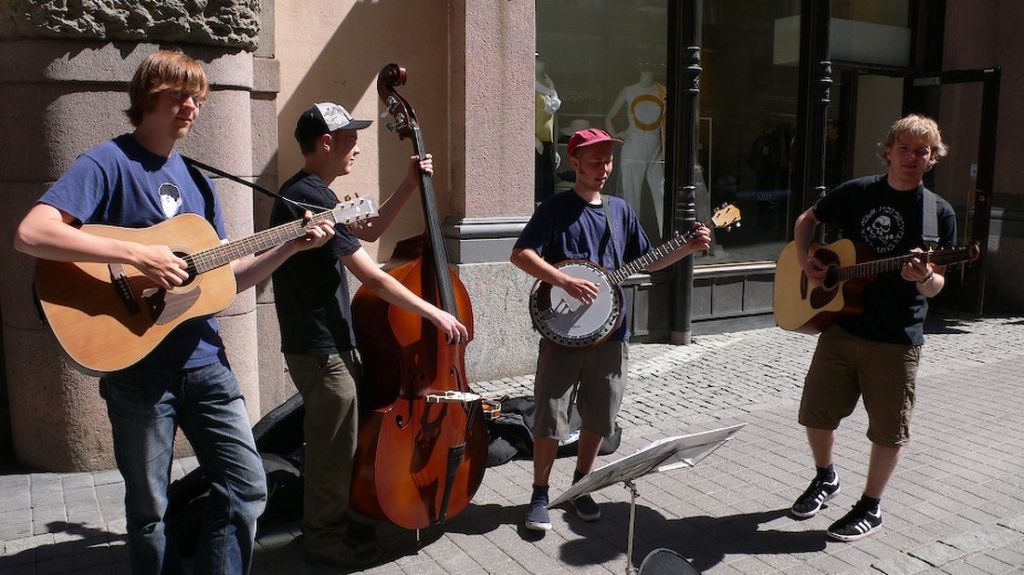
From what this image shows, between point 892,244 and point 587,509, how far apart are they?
6.18ft

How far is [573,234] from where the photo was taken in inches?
167

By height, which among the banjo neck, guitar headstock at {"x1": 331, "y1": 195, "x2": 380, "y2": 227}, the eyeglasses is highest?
the eyeglasses

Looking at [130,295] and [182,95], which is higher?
[182,95]

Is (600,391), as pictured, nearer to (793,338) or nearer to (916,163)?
(916,163)

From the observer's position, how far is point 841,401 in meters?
4.36

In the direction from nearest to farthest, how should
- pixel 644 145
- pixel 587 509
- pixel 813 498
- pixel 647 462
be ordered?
pixel 647 462 < pixel 587 509 < pixel 813 498 < pixel 644 145

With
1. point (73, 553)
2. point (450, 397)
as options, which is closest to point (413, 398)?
point (450, 397)

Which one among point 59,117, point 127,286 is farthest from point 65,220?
point 59,117

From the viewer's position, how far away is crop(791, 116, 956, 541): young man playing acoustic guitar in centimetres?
408

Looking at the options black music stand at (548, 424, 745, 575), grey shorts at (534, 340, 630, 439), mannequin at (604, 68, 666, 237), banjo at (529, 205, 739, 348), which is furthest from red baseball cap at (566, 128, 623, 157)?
mannequin at (604, 68, 666, 237)

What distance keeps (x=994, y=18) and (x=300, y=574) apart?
10262 millimetres

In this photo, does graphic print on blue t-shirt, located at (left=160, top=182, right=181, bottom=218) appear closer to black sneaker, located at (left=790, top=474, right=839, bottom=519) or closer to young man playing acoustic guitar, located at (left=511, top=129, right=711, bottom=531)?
young man playing acoustic guitar, located at (left=511, top=129, right=711, bottom=531)

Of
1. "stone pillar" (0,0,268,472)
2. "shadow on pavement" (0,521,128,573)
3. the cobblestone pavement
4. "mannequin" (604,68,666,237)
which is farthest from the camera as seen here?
"mannequin" (604,68,666,237)

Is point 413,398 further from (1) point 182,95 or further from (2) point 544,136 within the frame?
(2) point 544,136
